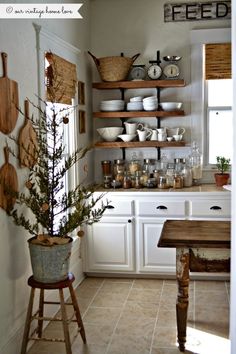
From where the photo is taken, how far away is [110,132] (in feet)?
15.0

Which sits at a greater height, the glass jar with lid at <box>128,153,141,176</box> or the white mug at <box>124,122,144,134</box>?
the white mug at <box>124,122,144,134</box>

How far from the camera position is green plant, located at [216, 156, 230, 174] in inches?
175

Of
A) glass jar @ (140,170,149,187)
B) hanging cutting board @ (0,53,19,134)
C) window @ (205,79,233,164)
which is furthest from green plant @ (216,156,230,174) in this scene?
hanging cutting board @ (0,53,19,134)

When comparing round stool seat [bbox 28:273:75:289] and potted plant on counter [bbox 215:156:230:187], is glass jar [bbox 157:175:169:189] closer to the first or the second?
potted plant on counter [bbox 215:156:230:187]

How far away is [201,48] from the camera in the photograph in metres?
4.52

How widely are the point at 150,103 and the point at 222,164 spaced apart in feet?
2.96

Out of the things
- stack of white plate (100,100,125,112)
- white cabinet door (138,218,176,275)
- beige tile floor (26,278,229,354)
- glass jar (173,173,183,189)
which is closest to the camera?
beige tile floor (26,278,229,354)

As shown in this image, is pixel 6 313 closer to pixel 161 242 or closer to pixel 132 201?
pixel 161 242

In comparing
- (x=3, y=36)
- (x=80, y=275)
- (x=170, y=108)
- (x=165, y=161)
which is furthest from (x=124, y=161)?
(x=3, y=36)

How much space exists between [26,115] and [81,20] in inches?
70.1

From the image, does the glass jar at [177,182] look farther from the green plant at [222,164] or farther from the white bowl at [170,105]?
the white bowl at [170,105]

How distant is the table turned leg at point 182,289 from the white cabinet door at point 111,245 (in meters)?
1.35

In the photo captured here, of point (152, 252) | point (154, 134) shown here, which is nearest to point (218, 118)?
point (154, 134)

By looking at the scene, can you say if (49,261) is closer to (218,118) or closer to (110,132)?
(110,132)
